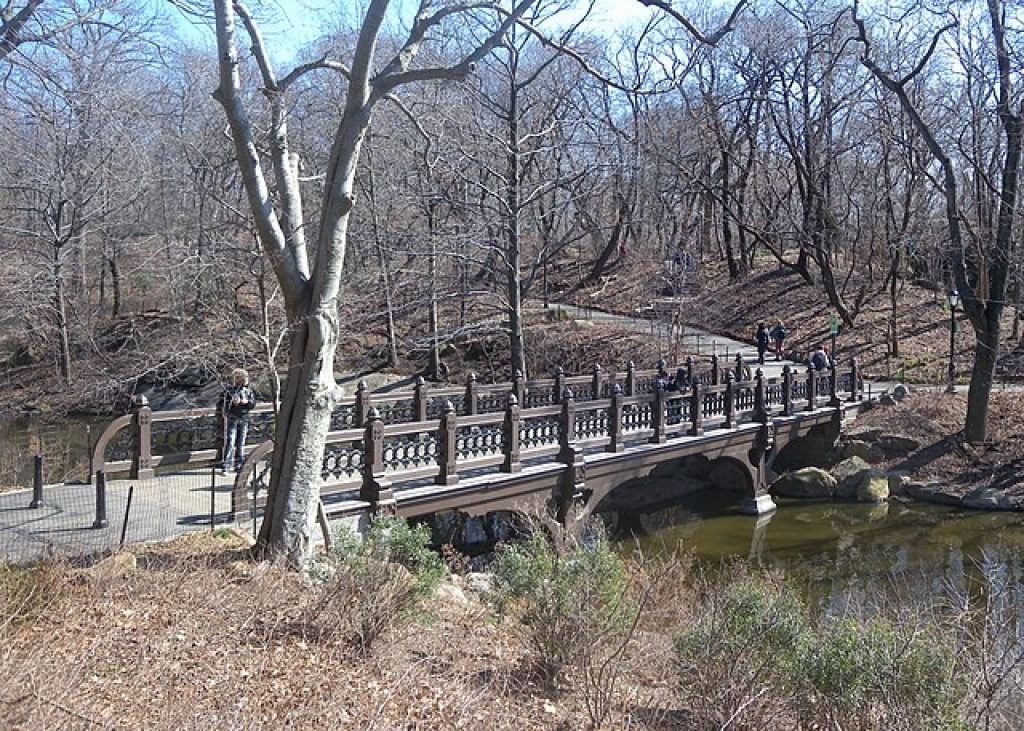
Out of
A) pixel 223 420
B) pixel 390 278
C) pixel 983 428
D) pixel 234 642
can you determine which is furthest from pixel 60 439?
pixel 983 428

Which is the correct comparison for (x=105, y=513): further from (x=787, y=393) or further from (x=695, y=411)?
(x=787, y=393)

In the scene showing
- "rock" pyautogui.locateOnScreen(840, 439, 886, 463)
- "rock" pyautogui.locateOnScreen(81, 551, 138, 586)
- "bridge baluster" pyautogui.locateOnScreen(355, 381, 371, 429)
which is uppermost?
"bridge baluster" pyautogui.locateOnScreen(355, 381, 371, 429)

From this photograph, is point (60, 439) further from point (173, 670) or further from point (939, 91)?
point (939, 91)

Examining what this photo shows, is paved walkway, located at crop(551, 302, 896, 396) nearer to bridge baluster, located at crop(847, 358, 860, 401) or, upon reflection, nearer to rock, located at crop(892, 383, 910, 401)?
rock, located at crop(892, 383, 910, 401)

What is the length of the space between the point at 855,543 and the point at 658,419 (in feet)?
14.7

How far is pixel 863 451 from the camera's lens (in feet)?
72.1

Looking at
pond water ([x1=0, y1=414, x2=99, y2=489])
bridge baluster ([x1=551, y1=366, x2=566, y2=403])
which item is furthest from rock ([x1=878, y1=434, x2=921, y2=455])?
pond water ([x1=0, y1=414, x2=99, y2=489])

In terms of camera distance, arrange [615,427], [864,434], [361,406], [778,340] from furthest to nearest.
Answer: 1. [778,340]
2. [864,434]
3. [615,427]
4. [361,406]

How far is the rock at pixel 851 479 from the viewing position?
1997 cm

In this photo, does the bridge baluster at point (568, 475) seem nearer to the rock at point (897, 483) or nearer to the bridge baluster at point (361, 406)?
the bridge baluster at point (361, 406)

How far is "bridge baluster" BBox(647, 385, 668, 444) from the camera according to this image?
1680 centimetres

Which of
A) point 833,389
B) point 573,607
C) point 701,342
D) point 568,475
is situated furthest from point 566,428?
point 701,342

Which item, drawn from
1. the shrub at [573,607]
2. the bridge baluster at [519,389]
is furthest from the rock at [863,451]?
the shrub at [573,607]

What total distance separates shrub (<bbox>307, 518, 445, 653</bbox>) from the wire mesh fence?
8.49 ft
